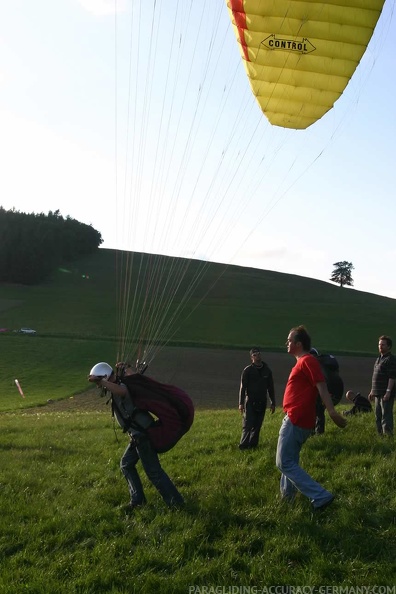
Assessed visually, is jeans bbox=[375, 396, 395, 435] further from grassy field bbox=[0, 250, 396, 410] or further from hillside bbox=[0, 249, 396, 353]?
hillside bbox=[0, 249, 396, 353]

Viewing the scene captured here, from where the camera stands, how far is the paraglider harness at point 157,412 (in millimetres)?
5371

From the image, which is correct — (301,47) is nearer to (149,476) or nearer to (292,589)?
(149,476)

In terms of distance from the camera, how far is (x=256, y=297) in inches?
2520

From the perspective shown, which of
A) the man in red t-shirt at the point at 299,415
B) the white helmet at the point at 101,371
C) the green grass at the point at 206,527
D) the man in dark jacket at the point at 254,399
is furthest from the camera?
the man in dark jacket at the point at 254,399

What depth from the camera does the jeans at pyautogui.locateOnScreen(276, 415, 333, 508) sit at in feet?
16.3

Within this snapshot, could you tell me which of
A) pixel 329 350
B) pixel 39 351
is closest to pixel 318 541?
pixel 39 351

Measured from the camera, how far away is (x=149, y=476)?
5391mm

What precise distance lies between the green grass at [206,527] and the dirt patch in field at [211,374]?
13.3 m

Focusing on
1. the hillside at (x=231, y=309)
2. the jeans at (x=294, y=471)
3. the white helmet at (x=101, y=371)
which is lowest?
the jeans at (x=294, y=471)

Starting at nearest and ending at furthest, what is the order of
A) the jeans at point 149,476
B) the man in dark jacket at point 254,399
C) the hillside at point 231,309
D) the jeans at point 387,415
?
the jeans at point 149,476
the jeans at point 387,415
the man in dark jacket at point 254,399
the hillside at point 231,309

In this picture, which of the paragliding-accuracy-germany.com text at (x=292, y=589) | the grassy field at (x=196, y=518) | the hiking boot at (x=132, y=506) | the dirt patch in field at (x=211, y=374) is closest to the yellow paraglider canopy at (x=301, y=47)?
the grassy field at (x=196, y=518)

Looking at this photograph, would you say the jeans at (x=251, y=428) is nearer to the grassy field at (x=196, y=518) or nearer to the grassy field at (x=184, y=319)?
the grassy field at (x=196, y=518)

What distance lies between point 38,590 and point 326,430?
523 cm

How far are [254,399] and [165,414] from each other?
281 cm
